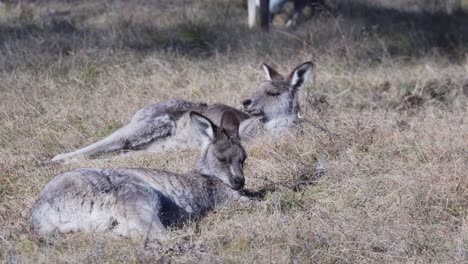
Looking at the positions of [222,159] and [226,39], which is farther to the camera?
[226,39]

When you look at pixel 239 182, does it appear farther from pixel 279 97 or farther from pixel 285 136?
pixel 279 97

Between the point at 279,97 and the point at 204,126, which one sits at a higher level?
the point at 204,126

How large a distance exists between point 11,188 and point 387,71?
590 centimetres

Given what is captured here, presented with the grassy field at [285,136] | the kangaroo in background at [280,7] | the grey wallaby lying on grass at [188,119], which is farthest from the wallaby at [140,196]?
the kangaroo in background at [280,7]

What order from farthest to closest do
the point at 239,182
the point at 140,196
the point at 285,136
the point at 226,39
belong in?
the point at 226,39 → the point at 285,136 → the point at 239,182 → the point at 140,196

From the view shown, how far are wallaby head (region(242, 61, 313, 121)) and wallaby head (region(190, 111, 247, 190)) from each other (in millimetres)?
2484

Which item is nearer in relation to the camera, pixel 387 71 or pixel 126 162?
pixel 126 162

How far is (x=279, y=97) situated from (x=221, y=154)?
2778mm

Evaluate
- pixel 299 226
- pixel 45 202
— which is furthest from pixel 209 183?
pixel 45 202

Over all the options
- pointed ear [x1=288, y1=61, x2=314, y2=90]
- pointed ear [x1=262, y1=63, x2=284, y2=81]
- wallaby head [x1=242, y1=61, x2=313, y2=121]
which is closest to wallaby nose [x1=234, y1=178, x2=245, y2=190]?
wallaby head [x1=242, y1=61, x2=313, y2=121]

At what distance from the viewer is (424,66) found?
12336 millimetres

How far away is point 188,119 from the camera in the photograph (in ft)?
30.3

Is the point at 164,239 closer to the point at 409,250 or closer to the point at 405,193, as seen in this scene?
the point at 409,250

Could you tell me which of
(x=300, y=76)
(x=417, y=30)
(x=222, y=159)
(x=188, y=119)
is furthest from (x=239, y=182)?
(x=417, y=30)
